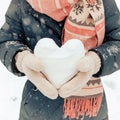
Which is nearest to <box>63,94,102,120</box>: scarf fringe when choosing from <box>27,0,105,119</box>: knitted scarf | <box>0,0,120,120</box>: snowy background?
<box>27,0,105,119</box>: knitted scarf

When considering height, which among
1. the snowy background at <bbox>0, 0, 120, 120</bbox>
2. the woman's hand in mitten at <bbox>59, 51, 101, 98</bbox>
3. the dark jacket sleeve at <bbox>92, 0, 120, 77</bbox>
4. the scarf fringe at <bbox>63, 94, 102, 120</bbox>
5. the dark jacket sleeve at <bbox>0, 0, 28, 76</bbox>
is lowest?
the snowy background at <bbox>0, 0, 120, 120</bbox>

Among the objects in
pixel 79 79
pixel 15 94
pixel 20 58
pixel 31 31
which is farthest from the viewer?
pixel 15 94

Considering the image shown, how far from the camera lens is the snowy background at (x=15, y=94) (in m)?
2.78

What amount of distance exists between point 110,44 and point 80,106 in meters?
0.25

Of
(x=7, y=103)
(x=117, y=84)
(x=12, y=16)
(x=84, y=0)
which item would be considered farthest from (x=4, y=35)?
(x=117, y=84)

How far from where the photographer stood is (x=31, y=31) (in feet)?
5.25

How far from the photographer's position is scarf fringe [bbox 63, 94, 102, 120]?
1.60m

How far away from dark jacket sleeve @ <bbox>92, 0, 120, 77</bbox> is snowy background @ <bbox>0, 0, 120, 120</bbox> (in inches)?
49.8

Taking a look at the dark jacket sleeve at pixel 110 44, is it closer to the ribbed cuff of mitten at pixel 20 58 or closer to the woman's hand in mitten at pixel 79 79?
the woman's hand in mitten at pixel 79 79

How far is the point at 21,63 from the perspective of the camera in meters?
1.45

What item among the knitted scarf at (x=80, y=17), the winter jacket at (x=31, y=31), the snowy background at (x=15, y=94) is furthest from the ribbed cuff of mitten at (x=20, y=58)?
the snowy background at (x=15, y=94)

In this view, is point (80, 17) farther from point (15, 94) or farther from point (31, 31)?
point (15, 94)

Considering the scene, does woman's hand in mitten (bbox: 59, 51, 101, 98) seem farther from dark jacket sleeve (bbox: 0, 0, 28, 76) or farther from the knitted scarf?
dark jacket sleeve (bbox: 0, 0, 28, 76)

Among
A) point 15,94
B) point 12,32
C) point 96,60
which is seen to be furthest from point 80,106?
point 15,94
